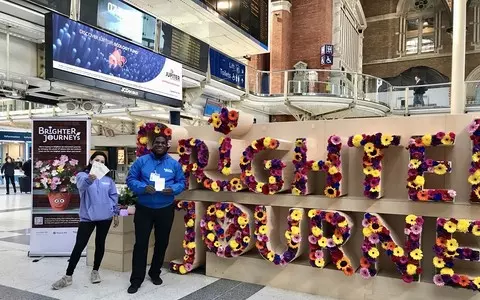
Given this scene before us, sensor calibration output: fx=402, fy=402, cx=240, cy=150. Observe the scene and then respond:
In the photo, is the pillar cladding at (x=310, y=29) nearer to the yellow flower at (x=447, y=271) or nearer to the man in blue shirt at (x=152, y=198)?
the man in blue shirt at (x=152, y=198)

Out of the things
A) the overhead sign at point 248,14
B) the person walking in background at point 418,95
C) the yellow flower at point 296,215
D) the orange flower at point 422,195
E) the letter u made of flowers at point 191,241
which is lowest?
the letter u made of flowers at point 191,241

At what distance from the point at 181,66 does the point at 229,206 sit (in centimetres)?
594

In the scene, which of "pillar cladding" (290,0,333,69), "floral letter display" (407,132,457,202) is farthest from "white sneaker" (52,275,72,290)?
"pillar cladding" (290,0,333,69)

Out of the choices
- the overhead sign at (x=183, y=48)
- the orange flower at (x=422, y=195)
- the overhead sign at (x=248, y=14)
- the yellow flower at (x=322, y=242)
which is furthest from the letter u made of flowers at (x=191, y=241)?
the overhead sign at (x=248, y=14)

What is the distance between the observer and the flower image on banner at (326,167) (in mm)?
4023

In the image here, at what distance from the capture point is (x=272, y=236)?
→ 4477 millimetres

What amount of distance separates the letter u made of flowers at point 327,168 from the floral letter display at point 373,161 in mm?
250

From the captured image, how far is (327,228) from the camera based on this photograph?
439 centimetres

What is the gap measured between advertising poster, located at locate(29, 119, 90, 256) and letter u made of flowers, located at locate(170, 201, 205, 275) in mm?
1883

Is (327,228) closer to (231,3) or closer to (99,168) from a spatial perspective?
(99,168)

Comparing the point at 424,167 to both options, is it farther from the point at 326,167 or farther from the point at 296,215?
the point at 296,215

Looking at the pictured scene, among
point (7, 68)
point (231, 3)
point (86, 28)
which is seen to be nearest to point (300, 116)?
point (231, 3)

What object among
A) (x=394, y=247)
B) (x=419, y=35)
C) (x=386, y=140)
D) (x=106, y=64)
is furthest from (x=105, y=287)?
(x=419, y=35)

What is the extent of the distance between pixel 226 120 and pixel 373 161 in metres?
1.68
